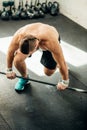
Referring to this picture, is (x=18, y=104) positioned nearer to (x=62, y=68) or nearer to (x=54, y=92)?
(x=54, y=92)

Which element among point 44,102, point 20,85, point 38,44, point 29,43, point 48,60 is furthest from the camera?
point 20,85

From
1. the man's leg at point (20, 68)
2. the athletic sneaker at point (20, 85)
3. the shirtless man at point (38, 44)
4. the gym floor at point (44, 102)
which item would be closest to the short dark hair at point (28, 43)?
the shirtless man at point (38, 44)

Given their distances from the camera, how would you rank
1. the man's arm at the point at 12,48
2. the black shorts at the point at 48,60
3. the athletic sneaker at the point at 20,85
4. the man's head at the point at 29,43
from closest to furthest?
1. the man's head at the point at 29,43
2. the man's arm at the point at 12,48
3. the black shorts at the point at 48,60
4. the athletic sneaker at the point at 20,85

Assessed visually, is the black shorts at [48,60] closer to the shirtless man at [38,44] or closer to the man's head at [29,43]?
the shirtless man at [38,44]

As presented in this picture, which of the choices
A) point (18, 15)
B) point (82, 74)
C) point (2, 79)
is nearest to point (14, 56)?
point (2, 79)

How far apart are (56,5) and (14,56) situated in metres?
3.31

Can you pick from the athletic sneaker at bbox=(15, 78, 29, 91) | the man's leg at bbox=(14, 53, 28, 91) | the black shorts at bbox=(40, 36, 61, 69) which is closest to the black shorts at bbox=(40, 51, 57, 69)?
the black shorts at bbox=(40, 36, 61, 69)

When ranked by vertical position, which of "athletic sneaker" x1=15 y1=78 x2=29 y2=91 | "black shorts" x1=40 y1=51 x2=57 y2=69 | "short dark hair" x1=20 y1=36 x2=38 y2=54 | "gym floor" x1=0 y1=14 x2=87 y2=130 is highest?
"short dark hair" x1=20 y1=36 x2=38 y2=54

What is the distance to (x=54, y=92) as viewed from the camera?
160 inches

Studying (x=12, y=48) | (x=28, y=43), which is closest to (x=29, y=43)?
(x=28, y=43)

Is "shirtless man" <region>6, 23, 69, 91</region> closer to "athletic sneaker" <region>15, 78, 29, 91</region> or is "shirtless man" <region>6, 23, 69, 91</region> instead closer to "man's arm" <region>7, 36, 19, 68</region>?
"man's arm" <region>7, 36, 19, 68</region>

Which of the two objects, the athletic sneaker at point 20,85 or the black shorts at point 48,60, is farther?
the athletic sneaker at point 20,85

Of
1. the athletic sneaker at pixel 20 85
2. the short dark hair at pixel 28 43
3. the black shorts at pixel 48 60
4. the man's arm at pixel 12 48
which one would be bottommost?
the athletic sneaker at pixel 20 85

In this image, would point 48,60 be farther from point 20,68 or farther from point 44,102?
point 44,102
